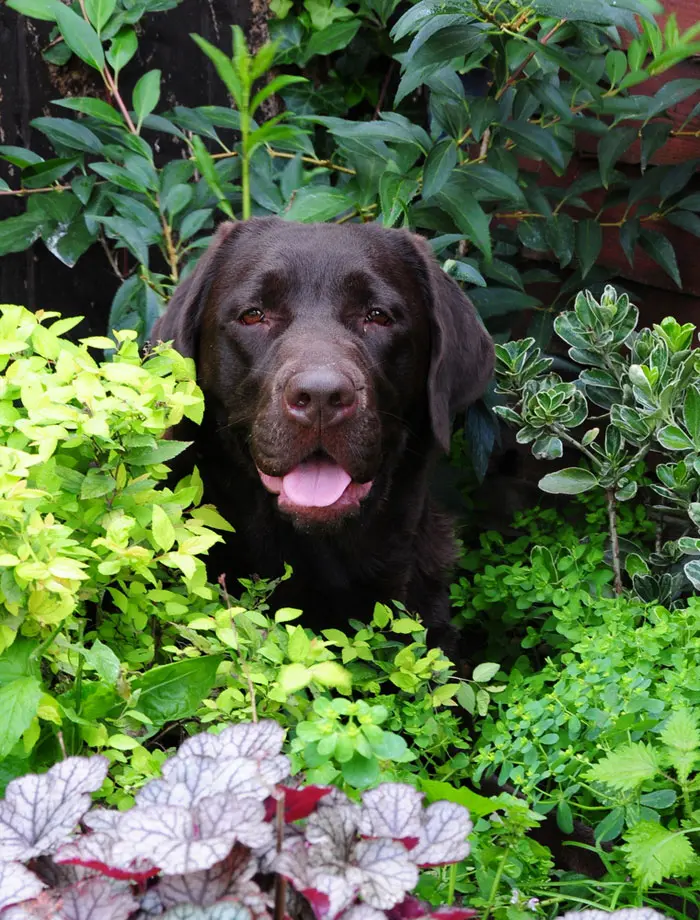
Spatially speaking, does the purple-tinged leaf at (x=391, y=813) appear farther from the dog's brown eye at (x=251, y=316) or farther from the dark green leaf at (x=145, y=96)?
the dark green leaf at (x=145, y=96)

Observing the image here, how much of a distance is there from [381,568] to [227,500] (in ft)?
1.46

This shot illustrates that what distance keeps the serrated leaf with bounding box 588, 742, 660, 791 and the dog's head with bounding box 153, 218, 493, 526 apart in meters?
1.10

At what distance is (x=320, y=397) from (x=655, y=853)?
4.05 ft

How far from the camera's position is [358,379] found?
2.57 meters

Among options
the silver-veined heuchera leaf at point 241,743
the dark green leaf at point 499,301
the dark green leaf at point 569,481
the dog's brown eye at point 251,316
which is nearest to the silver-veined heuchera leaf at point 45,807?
the silver-veined heuchera leaf at point 241,743

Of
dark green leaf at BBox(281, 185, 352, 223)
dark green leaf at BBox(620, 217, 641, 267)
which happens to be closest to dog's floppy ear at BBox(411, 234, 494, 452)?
dark green leaf at BBox(281, 185, 352, 223)

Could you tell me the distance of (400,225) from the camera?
3480 millimetres

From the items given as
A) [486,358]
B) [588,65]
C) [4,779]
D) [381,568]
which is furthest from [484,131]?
[4,779]

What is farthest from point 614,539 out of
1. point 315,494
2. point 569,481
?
point 315,494

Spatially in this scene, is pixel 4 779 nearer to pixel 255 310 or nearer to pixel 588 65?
pixel 255 310

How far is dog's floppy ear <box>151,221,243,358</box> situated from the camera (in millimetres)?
2920

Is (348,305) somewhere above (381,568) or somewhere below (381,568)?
above

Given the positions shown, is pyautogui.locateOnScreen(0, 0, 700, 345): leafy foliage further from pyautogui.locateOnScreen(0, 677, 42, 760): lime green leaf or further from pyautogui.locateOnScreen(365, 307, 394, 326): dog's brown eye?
pyautogui.locateOnScreen(0, 677, 42, 760): lime green leaf

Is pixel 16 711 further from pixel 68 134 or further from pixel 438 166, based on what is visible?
pixel 68 134
